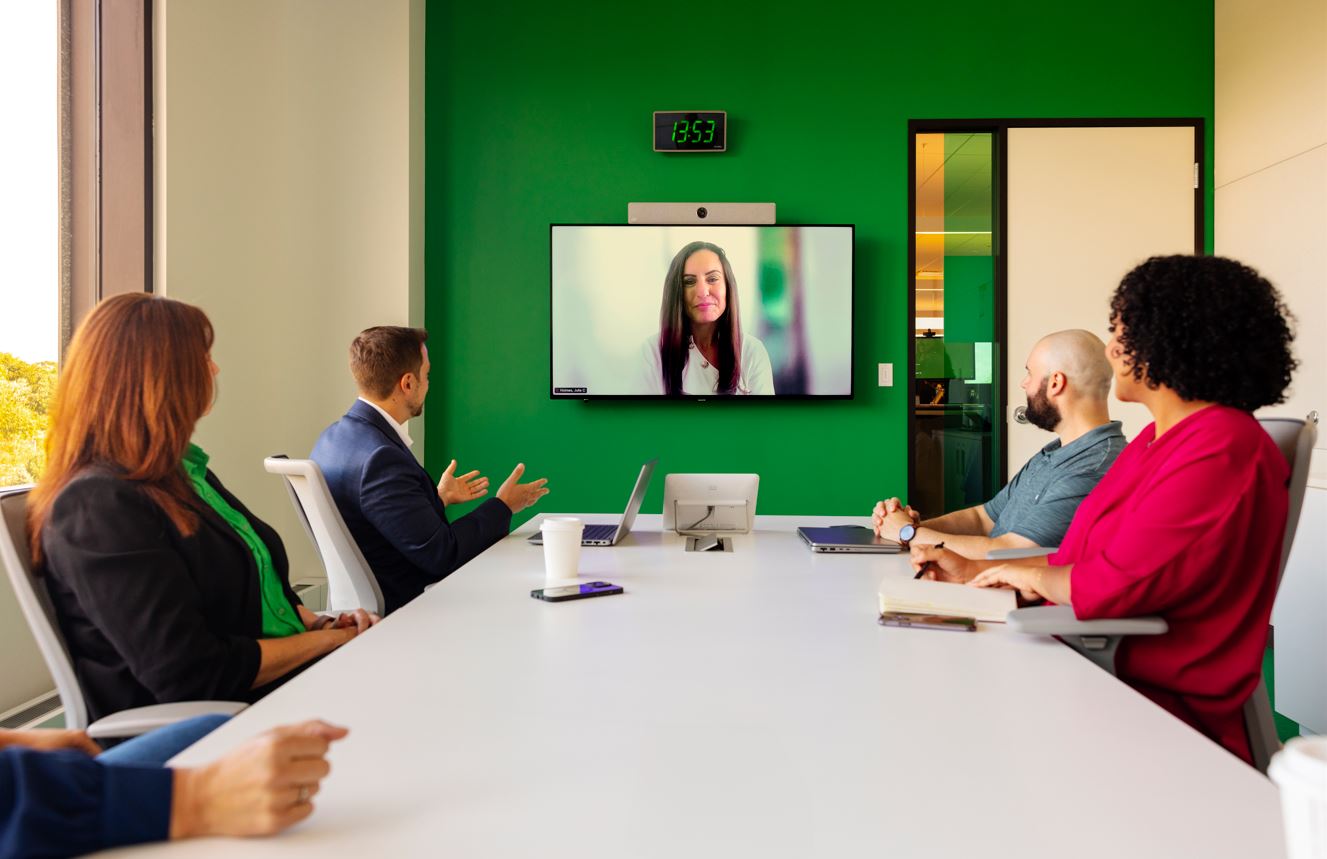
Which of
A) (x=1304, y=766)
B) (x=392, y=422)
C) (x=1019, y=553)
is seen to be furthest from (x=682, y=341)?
(x=1304, y=766)

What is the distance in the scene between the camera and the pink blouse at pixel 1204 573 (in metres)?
1.52

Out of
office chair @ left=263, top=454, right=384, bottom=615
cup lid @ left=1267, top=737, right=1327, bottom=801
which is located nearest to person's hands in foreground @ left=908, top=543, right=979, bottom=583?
office chair @ left=263, top=454, right=384, bottom=615

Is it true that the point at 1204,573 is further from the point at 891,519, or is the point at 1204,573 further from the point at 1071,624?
the point at 891,519

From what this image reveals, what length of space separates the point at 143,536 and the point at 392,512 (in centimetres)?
102

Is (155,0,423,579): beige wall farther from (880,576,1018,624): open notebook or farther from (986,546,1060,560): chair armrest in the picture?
(880,576,1018,624): open notebook

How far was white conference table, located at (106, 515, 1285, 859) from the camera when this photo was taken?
82 cm

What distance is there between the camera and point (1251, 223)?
13.7 ft

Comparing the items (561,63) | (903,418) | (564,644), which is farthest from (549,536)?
(561,63)

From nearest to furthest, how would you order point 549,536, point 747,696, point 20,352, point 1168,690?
point 747,696, point 1168,690, point 549,536, point 20,352

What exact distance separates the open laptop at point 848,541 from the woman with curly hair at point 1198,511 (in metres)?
0.69

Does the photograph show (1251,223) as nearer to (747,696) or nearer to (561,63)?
(561,63)

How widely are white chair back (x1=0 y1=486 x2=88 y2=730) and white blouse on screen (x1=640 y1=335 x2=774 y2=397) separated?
3.19 meters

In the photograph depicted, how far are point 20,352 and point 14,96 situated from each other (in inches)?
33.5

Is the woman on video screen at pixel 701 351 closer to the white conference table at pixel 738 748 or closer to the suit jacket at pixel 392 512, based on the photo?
the suit jacket at pixel 392 512
